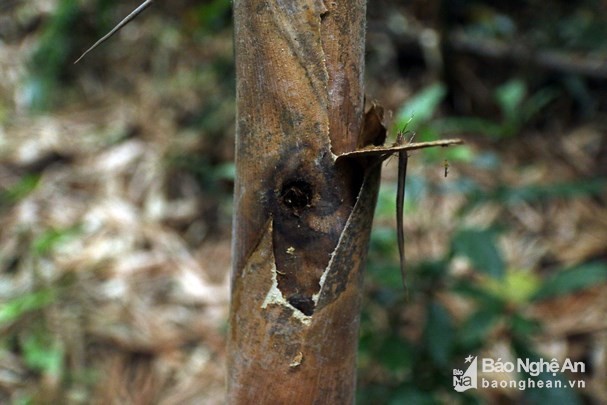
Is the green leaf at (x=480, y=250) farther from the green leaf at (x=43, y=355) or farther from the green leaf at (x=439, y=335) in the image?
the green leaf at (x=43, y=355)

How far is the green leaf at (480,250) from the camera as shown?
47.4 inches

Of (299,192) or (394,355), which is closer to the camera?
(299,192)

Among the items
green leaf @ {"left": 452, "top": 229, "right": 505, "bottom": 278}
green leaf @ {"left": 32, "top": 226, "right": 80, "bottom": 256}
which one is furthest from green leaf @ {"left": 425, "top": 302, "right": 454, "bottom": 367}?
green leaf @ {"left": 32, "top": 226, "right": 80, "bottom": 256}

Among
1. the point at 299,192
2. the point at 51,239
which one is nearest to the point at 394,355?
the point at 299,192

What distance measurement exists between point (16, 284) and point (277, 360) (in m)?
1.32

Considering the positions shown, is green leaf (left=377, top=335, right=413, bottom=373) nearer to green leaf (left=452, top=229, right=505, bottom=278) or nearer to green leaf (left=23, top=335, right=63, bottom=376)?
green leaf (left=452, top=229, right=505, bottom=278)

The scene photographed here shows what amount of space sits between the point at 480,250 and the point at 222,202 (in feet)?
3.55

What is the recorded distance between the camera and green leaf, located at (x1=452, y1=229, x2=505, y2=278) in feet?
3.95

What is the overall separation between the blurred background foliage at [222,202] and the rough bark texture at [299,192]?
48 cm

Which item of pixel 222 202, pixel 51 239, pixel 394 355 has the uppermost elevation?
pixel 222 202

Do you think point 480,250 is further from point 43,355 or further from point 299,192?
point 43,355

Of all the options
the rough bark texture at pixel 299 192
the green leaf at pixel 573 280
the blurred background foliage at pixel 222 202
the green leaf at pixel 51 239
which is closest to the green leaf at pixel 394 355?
the blurred background foliage at pixel 222 202

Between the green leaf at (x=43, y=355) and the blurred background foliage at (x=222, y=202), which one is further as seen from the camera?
the green leaf at (x=43, y=355)

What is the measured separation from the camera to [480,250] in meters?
1.22
